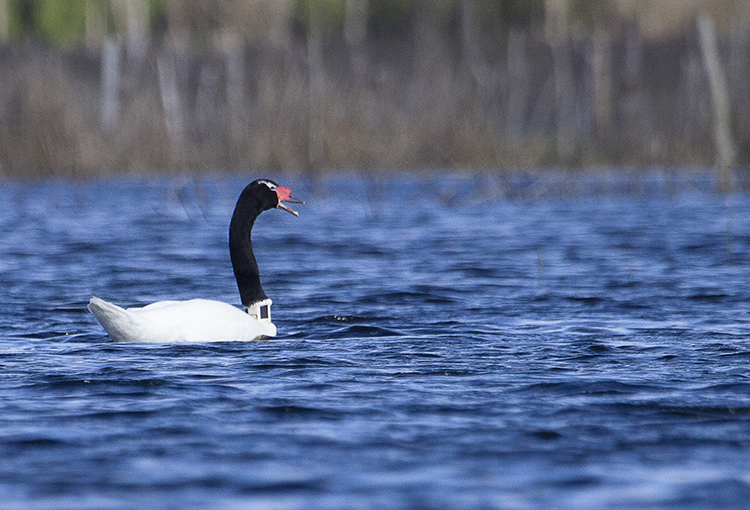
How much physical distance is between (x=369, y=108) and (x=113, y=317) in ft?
45.1

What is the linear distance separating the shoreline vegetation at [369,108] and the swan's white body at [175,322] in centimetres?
1094

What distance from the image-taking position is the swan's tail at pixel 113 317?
26.6 feet

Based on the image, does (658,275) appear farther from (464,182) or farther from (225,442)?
(464,182)

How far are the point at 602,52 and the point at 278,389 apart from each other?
2592 centimetres

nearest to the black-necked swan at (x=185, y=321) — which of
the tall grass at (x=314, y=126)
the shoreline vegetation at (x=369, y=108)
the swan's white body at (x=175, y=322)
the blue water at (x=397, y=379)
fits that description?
the swan's white body at (x=175, y=322)

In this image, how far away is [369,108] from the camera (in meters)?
21.6

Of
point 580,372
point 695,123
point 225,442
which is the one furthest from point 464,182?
point 225,442

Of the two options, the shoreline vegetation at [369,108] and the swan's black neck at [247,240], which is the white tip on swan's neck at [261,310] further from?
the shoreline vegetation at [369,108]

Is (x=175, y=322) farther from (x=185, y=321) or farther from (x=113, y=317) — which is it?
(x=113, y=317)

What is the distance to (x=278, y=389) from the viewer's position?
6.99m

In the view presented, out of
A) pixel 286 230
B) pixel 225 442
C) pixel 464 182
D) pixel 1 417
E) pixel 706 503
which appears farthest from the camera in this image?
pixel 464 182

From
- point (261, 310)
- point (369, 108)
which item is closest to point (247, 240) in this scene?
point (261, 310)

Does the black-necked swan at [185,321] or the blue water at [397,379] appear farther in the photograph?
the black-necked swan at [185,321]

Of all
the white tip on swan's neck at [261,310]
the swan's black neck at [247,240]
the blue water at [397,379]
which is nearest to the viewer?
the blue water at [397,379]
